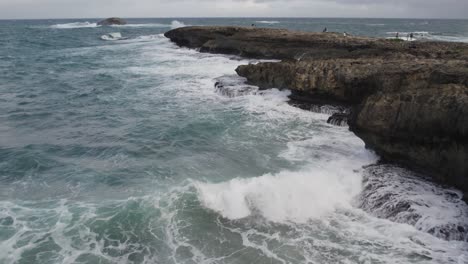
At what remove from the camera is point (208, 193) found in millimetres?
11023

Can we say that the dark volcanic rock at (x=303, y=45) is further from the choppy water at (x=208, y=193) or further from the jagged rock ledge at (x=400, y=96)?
the choppy water at (x=208, y=193)

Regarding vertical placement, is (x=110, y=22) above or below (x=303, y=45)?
above

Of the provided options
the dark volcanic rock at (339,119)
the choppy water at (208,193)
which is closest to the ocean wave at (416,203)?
the choppy water at (208,193)

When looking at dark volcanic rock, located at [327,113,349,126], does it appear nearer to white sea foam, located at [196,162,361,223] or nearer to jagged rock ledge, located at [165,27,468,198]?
jagged rock ledge, located at [165,27,468,198]

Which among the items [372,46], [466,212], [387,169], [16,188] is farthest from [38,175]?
[372,46]

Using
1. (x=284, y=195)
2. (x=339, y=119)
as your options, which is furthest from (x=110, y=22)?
(x=284, y=195)

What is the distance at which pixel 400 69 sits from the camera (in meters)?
15.7

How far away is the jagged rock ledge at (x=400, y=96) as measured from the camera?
10.9m

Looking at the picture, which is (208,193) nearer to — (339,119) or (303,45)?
(339,119)

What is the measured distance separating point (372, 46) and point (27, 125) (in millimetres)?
23805

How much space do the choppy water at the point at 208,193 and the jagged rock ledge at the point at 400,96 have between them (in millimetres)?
837

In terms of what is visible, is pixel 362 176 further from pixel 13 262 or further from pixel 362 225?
pixel 13 262

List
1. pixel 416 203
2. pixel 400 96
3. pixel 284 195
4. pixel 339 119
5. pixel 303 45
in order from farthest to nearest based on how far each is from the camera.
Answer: pixel 303 45, pixel 339 119, pixel 400 96, pixel 284 195, pixel 416 203

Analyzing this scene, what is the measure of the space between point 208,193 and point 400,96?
7294 millimetres
